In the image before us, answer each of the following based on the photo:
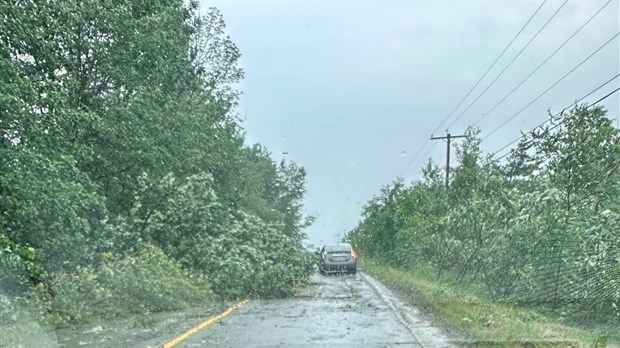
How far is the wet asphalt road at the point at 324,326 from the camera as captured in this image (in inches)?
474

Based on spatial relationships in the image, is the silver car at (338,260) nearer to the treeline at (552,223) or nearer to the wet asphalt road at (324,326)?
the treeline at (552,223)

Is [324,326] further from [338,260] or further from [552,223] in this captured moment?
[338,260]

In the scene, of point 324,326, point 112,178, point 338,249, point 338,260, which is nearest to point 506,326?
point 324,326

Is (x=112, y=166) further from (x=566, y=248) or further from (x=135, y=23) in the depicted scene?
(x=566, y=248)

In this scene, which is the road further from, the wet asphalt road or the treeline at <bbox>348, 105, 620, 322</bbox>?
the treeline at <bbox>348, 105, 620, 322</bbox>

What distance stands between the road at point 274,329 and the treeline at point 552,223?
119 inches

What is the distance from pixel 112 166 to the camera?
73.3ft

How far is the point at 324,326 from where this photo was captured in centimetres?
1438

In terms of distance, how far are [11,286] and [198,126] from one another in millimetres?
14484

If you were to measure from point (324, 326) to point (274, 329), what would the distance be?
1.04m

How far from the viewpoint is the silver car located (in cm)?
3872

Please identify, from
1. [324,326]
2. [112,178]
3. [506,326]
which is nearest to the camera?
[506,326]

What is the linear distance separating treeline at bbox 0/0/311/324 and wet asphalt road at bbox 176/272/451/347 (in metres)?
2.46

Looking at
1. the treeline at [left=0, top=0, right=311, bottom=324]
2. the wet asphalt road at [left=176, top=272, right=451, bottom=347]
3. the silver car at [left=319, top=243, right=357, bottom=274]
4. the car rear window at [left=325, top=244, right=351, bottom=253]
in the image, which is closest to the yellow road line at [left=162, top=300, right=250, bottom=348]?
the wet asphalt road at [left=176, top=272, right=451, bottom=347]
